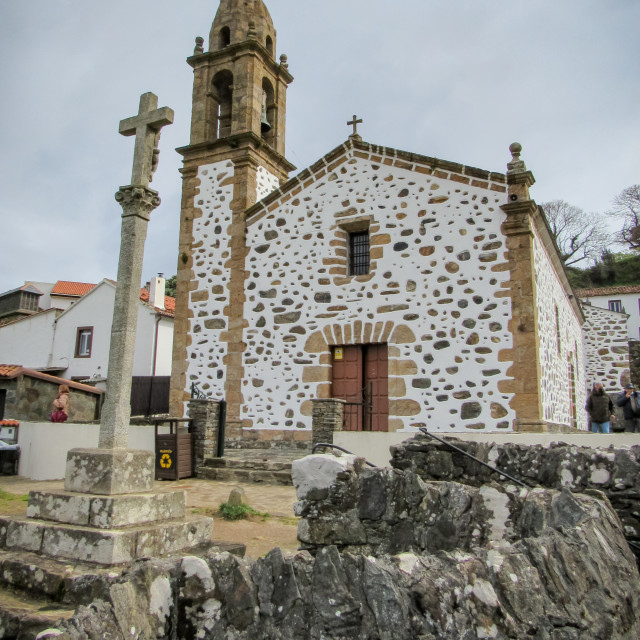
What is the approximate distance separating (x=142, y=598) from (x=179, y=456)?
8956 mm

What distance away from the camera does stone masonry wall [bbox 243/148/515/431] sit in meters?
11.1

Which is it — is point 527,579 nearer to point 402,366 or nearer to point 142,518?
point 142,518

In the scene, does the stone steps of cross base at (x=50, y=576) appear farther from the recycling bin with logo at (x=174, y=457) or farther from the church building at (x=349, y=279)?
the church building at (x=349, y=279)

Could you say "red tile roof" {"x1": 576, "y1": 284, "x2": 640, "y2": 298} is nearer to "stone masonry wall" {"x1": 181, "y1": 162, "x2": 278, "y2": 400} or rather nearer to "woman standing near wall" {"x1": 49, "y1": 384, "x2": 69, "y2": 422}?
"stone masonry wall" {"x1": 181, "y1": 162, "x2": 278, "y2": 400}

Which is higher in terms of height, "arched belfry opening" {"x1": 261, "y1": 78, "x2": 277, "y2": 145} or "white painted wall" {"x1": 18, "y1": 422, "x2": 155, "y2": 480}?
"arched belfry opening" {"x1": 261, "y1": 78, "x2": 277, "y2": 145}

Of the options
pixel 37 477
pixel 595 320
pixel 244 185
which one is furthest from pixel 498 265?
pixel 595 320

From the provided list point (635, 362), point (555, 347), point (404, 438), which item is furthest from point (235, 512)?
point (635, 362)

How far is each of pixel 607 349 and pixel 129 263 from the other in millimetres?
20419

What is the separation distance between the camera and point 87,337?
25.2 metres

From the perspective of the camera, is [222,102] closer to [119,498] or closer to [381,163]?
[381,163]

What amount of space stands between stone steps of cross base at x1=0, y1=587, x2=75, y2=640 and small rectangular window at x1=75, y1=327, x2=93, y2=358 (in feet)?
75.5

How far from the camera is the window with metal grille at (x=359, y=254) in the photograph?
12695 mm

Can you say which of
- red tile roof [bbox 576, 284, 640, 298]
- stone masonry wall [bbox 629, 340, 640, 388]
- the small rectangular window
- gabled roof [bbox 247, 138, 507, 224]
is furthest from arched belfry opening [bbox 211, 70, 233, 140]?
red tile roof [bbox 576, 284, 640, 298]

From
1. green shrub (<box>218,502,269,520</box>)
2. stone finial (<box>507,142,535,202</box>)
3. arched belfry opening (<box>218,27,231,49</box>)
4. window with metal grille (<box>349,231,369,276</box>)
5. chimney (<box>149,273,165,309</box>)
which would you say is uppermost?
arched belfry opening (<box>218,27,231,49</box>)
